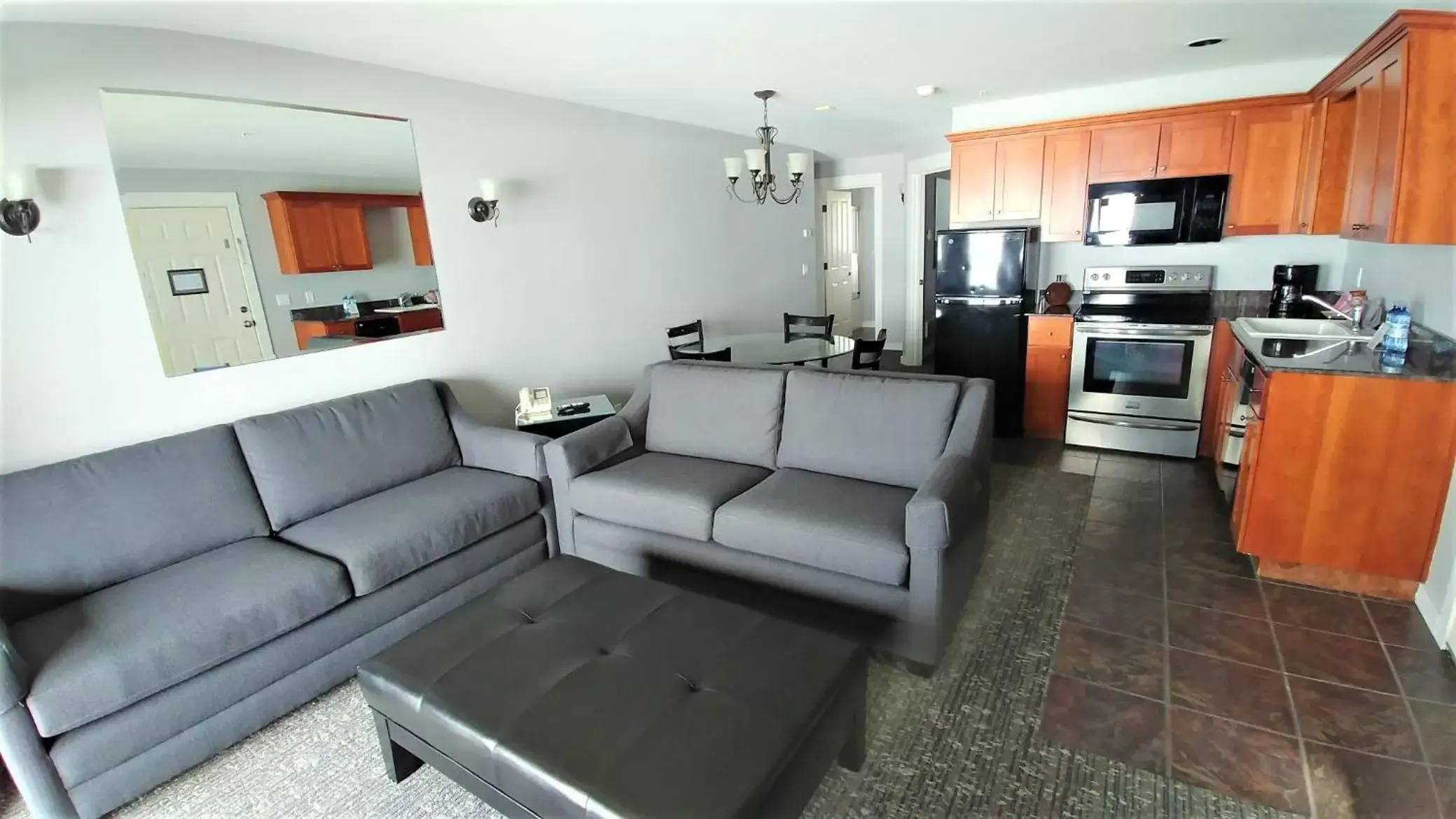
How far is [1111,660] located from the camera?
233 centimetres

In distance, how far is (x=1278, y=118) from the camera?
12.4 ft

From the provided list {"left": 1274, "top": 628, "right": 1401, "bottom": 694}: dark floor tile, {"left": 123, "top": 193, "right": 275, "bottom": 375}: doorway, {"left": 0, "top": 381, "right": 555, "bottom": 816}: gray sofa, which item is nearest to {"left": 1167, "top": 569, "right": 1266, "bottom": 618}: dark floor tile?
{"left": 1274, "top": 628, "right": 1401, "bottom": 694}: dark floor tile

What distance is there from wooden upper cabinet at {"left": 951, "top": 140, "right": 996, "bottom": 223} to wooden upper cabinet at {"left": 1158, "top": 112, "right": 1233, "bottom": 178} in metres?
0.98

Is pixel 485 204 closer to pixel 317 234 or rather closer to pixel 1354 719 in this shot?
pixel 317 234

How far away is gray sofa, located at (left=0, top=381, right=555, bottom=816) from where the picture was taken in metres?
1.81

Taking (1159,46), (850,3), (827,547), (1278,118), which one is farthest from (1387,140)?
(827,547)

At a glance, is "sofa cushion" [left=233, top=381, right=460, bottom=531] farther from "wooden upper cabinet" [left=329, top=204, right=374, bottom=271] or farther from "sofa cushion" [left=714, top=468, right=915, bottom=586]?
"sofa cushion" [left=714, top=468, right=915, bottom=586]

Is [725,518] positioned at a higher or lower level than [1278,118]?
lower

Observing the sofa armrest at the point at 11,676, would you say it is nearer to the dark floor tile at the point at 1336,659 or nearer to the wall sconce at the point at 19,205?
the wall sconce at the point at 19,205

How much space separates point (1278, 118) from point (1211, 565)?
2.70 metres

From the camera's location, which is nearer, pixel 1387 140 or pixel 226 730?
pixel 226 730

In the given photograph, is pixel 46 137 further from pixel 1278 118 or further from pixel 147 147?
pixel 1278 118

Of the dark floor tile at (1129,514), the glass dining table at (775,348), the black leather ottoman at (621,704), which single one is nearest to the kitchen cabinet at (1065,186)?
the glass dining table at (775,348)

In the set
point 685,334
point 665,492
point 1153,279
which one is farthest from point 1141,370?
point 665,492
